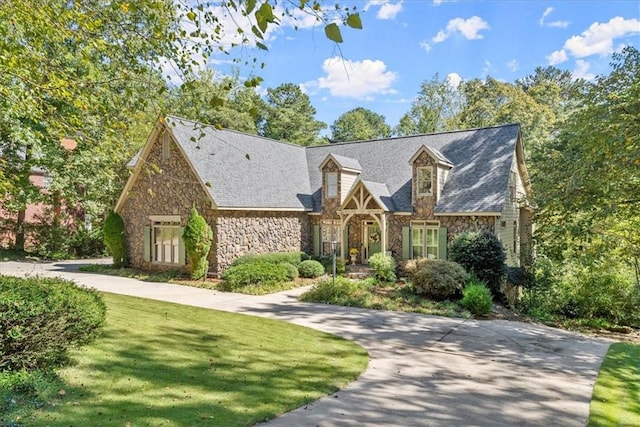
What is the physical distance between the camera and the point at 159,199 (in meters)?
19.5

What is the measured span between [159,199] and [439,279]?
13090 millimetres

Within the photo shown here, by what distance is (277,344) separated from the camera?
8.38 metres

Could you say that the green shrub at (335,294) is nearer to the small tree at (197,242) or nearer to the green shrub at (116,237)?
the small tree at (197,242)

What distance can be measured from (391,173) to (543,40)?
878 centimetres

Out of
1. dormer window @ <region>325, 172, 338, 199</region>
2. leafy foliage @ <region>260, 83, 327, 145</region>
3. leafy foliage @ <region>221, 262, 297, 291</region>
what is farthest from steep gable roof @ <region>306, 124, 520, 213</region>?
leafy foliage @ <region>260, 83, 327, 145</region>

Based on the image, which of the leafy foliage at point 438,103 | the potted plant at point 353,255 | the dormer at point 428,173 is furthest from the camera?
the leafy foliage at point 438,103

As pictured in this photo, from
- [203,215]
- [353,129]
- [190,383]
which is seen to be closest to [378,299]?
[203,215]

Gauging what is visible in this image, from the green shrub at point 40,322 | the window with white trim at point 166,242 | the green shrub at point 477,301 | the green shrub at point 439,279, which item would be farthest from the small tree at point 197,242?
the green shrub at point 40,322

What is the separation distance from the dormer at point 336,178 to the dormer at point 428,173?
3.19 meters

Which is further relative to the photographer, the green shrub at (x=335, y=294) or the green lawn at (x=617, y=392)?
the green shrub at (x=335, y=294)

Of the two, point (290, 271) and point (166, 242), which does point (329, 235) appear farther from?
point (166, 242)

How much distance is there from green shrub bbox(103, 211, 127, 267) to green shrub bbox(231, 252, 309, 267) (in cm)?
647

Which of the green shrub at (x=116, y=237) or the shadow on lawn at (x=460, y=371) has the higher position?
the green shrub at (x=116, y=237)

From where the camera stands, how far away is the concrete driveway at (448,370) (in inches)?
213
